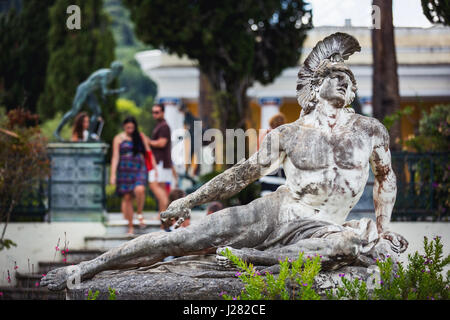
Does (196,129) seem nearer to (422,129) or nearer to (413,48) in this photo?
(422,129)

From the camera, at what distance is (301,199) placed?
498 centimetres

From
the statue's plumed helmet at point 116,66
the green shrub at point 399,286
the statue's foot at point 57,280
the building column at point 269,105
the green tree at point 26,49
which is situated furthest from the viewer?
the green tree at point 26,49

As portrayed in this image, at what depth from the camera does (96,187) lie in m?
11.0

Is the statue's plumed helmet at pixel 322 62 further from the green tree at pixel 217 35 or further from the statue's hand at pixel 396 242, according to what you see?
the green tree at pixel 217 35

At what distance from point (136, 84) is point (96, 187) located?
34.4 m

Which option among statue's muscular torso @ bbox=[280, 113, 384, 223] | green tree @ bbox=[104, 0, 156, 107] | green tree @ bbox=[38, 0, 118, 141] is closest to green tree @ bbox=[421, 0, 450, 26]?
statue's muscular torso @ bbox=[280, 113, 384, 223]

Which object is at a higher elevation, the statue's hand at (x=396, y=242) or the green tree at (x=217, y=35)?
the green tree at (x=217, y=35)

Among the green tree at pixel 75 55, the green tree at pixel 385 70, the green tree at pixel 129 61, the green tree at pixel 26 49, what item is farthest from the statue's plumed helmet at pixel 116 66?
the green tree at pixel 129 61

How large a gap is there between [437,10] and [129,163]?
4.43m

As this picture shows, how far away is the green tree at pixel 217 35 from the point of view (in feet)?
49.2

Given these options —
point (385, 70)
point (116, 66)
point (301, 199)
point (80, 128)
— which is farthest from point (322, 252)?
point (116, 66)

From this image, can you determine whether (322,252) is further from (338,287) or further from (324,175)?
(324,175)

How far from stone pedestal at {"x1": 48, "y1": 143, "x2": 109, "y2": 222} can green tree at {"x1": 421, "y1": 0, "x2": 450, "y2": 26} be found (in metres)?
4.73

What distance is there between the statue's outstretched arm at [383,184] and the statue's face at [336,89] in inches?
10.9
